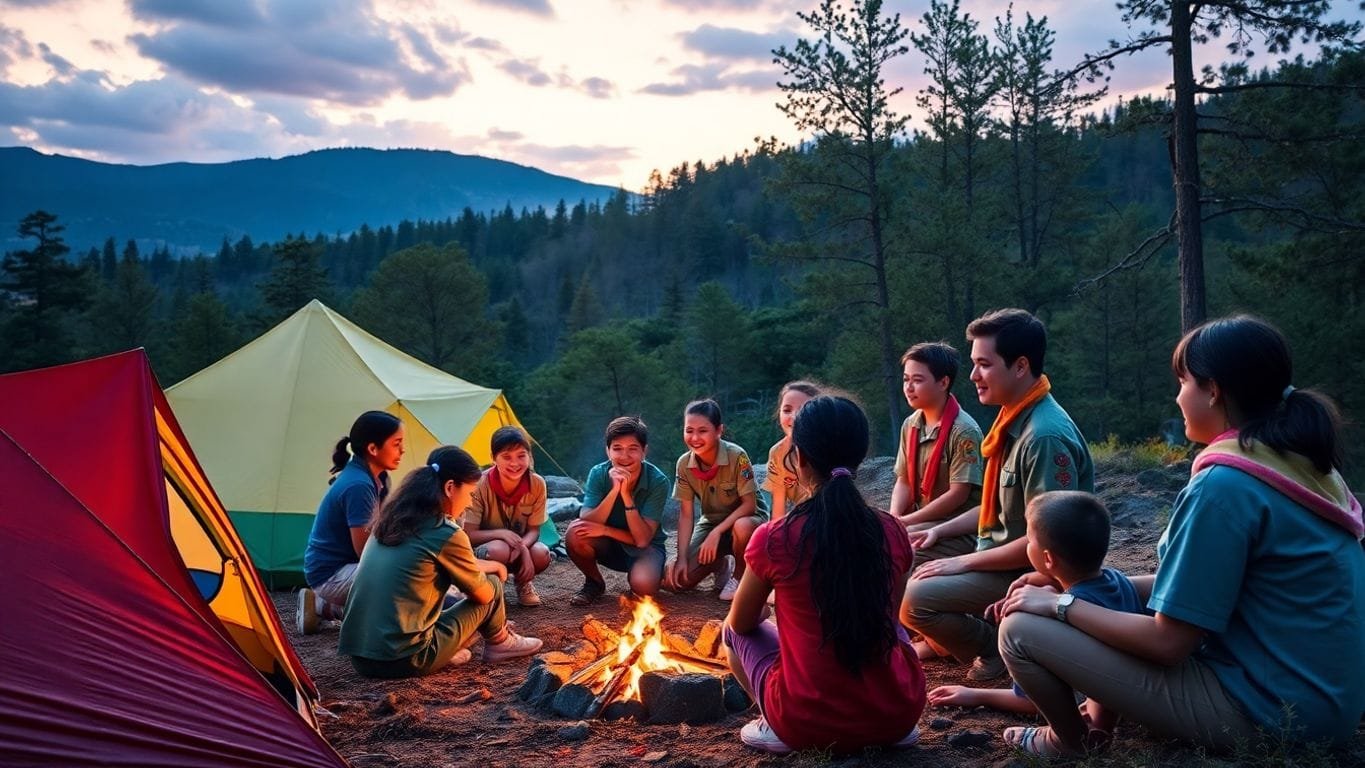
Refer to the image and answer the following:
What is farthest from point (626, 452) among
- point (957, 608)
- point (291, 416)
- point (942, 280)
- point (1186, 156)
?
point (942, 280)

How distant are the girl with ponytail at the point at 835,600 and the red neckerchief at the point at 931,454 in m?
1.71

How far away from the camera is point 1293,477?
8.61ft

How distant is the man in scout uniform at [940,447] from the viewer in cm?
478

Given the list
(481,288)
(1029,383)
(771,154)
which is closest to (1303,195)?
(771,154)

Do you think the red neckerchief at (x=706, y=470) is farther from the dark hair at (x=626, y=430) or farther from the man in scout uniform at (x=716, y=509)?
the dark hair at (x=626, y=430)

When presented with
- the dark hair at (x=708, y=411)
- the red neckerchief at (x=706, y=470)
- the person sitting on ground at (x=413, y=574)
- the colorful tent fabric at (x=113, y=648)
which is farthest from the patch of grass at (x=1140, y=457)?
the colorful tent fabric at (x=113, y=648)

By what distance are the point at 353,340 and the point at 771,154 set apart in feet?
44.3

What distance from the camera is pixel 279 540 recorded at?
25.4 ft

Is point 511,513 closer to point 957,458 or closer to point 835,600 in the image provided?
point 957,458

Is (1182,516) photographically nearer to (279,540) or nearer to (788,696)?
(788,696)

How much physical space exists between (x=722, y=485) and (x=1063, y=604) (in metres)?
3.54

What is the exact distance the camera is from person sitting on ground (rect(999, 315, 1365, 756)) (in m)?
2.61

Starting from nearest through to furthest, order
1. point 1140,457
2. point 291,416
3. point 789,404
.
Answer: point 789,404 → point 291,416 → point 1140,457

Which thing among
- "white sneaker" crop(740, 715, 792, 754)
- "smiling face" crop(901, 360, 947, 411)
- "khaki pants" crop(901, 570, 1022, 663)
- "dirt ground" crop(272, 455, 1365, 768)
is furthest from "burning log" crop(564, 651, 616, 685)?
"smiling face" crop(901, 360, 947, 411)
